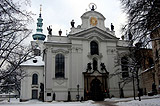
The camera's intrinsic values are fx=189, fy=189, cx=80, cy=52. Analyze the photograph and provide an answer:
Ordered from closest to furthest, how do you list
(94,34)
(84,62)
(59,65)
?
(59,65) < (84,62) < (94,34)

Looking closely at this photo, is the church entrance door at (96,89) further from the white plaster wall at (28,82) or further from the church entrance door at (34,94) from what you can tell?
the church entrance door at (34,94)

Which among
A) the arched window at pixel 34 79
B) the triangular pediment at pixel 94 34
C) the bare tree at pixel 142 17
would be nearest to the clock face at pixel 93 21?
the triangular pediment at pixel 94 34

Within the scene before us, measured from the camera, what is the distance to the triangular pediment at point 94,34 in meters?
35.0

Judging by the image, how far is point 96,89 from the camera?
111 feet

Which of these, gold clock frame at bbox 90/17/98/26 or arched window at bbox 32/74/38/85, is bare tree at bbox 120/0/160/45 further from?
arched window at bbox 32/74/38/85

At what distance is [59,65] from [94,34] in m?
8.86

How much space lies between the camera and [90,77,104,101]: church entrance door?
3294cm

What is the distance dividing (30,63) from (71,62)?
14.2 metres

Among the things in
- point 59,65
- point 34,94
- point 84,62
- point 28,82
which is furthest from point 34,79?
point 84,62

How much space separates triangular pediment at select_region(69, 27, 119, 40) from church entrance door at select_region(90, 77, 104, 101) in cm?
809

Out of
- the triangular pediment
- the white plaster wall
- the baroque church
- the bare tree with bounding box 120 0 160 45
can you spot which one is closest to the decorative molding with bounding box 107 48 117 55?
the baroque church

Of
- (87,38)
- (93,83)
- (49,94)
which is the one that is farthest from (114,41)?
(49,94)

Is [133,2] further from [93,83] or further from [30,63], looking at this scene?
[30,63]

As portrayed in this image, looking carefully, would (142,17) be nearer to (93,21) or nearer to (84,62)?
(84,62)
